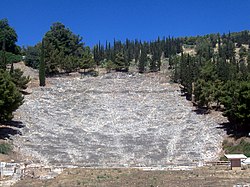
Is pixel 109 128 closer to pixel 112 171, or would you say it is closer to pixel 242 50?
pixel 112 171

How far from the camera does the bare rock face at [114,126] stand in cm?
4075

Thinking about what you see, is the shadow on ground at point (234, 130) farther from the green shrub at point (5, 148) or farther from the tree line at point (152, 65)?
the green shrub at point (5, 148)

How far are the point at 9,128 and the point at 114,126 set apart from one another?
14.5 m

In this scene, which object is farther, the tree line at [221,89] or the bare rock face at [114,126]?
the tree line at [221,89]

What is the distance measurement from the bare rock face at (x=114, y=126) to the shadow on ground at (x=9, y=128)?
0.97 m

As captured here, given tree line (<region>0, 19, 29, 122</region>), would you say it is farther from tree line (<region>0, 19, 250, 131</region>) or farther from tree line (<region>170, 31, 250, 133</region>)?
tree line (<region>170, 31, 250, 133</region>)

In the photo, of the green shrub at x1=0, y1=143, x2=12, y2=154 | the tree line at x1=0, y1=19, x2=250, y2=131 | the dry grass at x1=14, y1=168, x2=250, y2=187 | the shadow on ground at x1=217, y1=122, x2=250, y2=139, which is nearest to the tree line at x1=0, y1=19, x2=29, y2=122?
the tree line at x1=0, y1=19, x2=250, y2=131

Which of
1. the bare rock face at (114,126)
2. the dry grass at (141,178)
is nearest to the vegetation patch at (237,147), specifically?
the bare rock face at (114,126)

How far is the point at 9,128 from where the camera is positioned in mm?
45781

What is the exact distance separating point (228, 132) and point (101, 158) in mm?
16412

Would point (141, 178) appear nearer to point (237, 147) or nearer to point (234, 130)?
point (237, 147)

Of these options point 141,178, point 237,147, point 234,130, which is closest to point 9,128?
point 141,178

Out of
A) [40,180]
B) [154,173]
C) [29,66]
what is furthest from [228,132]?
[29,66]

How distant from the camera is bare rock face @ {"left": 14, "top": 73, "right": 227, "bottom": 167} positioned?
40.8 meters
